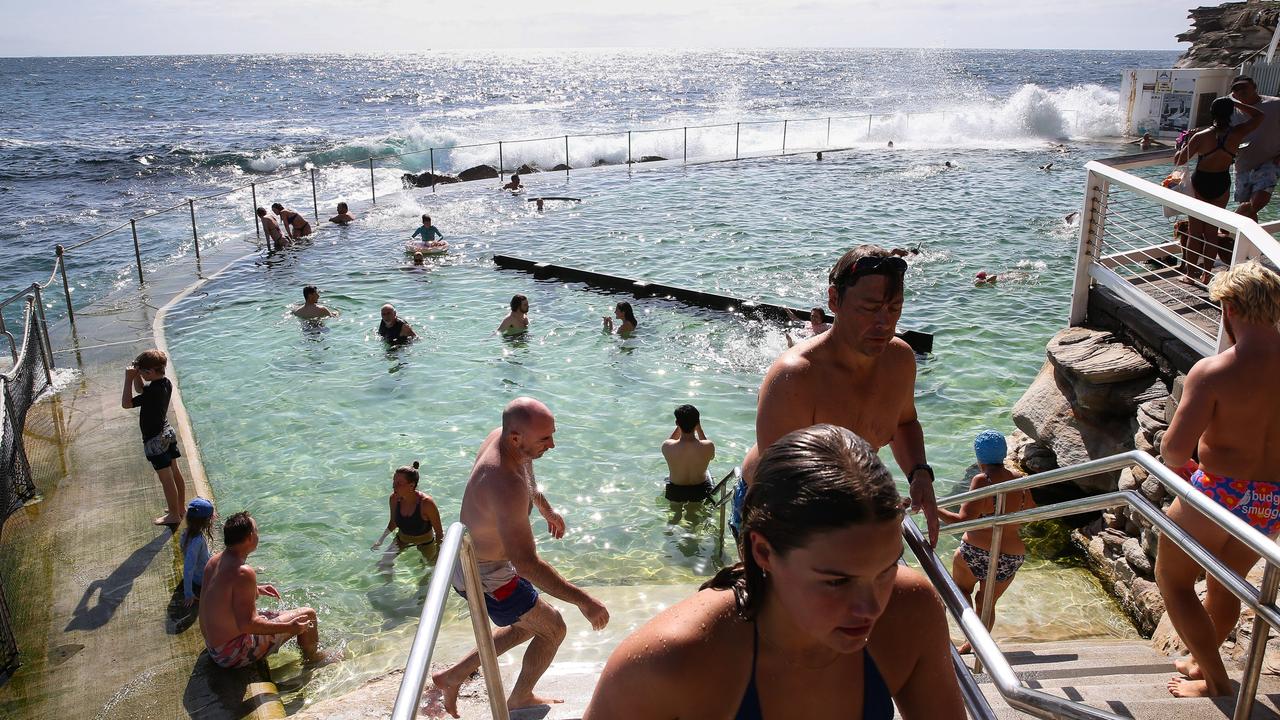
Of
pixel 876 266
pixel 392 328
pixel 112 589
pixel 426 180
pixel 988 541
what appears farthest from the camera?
pixel 426 180

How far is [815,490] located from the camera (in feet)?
5.17

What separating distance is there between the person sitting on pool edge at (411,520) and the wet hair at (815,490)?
230 inches

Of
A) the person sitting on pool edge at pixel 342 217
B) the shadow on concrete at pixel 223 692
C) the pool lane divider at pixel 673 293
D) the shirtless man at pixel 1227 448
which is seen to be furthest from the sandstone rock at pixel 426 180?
the shirtless man at pixel 1227 448

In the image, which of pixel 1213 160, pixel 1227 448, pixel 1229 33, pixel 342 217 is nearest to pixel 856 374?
pixel 1227 448

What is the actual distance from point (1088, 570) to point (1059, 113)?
37.1 metres

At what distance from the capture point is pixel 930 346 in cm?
1169

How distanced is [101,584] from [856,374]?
5.61 m

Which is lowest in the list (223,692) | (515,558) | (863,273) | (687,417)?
(223,692)

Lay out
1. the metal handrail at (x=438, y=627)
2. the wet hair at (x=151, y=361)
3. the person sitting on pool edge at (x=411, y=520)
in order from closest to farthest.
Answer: the metal handrail at (x=438, y=627) → the wet hair at (x=151, y=361) → the person sitting on pool edge at (x=411, y=520)

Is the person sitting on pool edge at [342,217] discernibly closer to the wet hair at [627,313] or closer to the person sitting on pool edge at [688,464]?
the wet hair at [627,313]

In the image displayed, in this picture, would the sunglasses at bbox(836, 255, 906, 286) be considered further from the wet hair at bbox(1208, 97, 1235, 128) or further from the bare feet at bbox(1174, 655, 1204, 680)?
the wet hair at bbox(1208, 97, 1235, 128)

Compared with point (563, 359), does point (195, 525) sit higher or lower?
higher

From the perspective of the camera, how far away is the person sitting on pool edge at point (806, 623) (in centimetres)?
160

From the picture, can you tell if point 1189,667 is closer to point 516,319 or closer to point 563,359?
point 563,359
